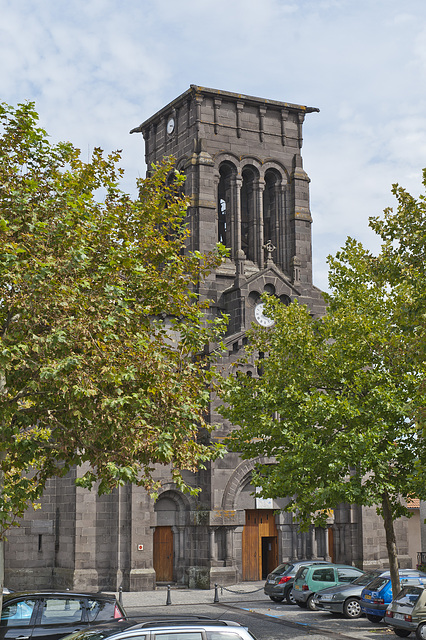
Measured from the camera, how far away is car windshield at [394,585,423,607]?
20156 mm

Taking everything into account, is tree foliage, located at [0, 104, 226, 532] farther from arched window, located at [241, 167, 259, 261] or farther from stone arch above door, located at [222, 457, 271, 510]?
arched window, located at [241, 167, 259, 261]

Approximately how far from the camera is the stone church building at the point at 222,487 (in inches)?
1353

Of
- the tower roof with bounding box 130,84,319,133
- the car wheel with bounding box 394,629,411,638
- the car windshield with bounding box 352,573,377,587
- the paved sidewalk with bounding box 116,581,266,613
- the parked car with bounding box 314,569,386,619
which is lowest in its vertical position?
the paved sidewalk with bounding box 116,581,266,613

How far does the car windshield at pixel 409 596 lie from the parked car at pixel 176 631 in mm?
10654

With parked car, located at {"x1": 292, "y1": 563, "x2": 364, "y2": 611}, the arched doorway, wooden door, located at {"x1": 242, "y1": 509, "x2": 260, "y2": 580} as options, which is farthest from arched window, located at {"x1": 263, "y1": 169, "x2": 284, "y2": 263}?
parked car, located at {"x1": 292, "y1": 563, "x2": 364, "y2": 611}

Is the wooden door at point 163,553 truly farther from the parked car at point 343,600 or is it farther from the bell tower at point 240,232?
the parked car at point 343,600

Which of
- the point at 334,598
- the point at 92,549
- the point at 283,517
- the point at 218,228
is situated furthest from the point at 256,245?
the point at 334,598

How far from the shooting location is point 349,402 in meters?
22.1

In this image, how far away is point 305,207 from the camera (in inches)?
1702

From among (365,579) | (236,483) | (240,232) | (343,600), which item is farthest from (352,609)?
(240,232)

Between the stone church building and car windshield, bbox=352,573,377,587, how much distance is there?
6049mm

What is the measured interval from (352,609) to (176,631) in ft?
51.5

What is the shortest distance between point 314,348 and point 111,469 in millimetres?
11258

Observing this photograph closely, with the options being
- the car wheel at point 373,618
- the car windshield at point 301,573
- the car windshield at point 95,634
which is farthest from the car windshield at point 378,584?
the car windshield at point 95,634
